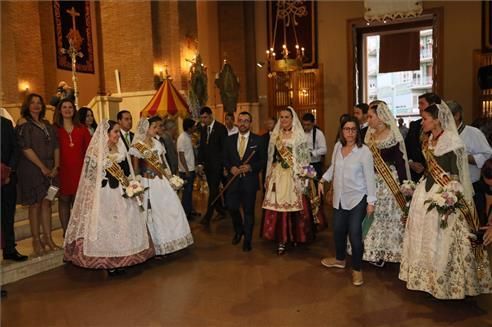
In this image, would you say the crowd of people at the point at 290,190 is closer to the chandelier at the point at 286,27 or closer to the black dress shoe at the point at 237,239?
the black dress shoe at the point at 237,239

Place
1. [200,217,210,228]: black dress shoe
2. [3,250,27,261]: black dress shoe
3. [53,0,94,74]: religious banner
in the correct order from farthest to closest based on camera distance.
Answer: [53,0,94,74]: religious banner → [200,217,210,228]: black dress shoe → [3,250,27,261]: black dress shoe

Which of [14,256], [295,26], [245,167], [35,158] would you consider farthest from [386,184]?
[295,26]

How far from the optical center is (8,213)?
4.45m

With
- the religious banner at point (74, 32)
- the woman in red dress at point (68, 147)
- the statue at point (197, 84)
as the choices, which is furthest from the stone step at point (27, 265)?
the religious banner at point (74, 32)

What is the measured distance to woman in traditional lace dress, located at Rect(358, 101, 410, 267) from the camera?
4.30m

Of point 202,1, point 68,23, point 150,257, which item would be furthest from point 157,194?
point 202,1

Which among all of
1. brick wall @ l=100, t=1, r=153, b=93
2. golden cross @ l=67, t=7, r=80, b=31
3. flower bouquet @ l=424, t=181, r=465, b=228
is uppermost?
golden cross @ l=67, t=7, r=80, b=31

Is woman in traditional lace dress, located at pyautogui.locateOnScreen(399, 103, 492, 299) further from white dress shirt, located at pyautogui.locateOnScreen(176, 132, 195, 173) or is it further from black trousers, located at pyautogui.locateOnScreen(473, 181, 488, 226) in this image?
white dress shirt, located at pyautogui.locateOnScreen(176, 132, 195, 173)

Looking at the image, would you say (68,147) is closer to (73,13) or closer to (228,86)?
(228,86)

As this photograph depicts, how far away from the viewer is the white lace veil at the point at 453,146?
3.41 metres

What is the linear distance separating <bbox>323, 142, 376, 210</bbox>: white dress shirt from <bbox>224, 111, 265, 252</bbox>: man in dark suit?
130cm

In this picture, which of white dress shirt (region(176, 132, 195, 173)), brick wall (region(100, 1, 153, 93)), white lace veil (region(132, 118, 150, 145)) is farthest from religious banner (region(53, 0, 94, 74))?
white lace veil (region(132, 118, 150, 145))

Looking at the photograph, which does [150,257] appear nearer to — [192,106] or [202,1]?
[192,106]

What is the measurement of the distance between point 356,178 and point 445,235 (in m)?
0.87
